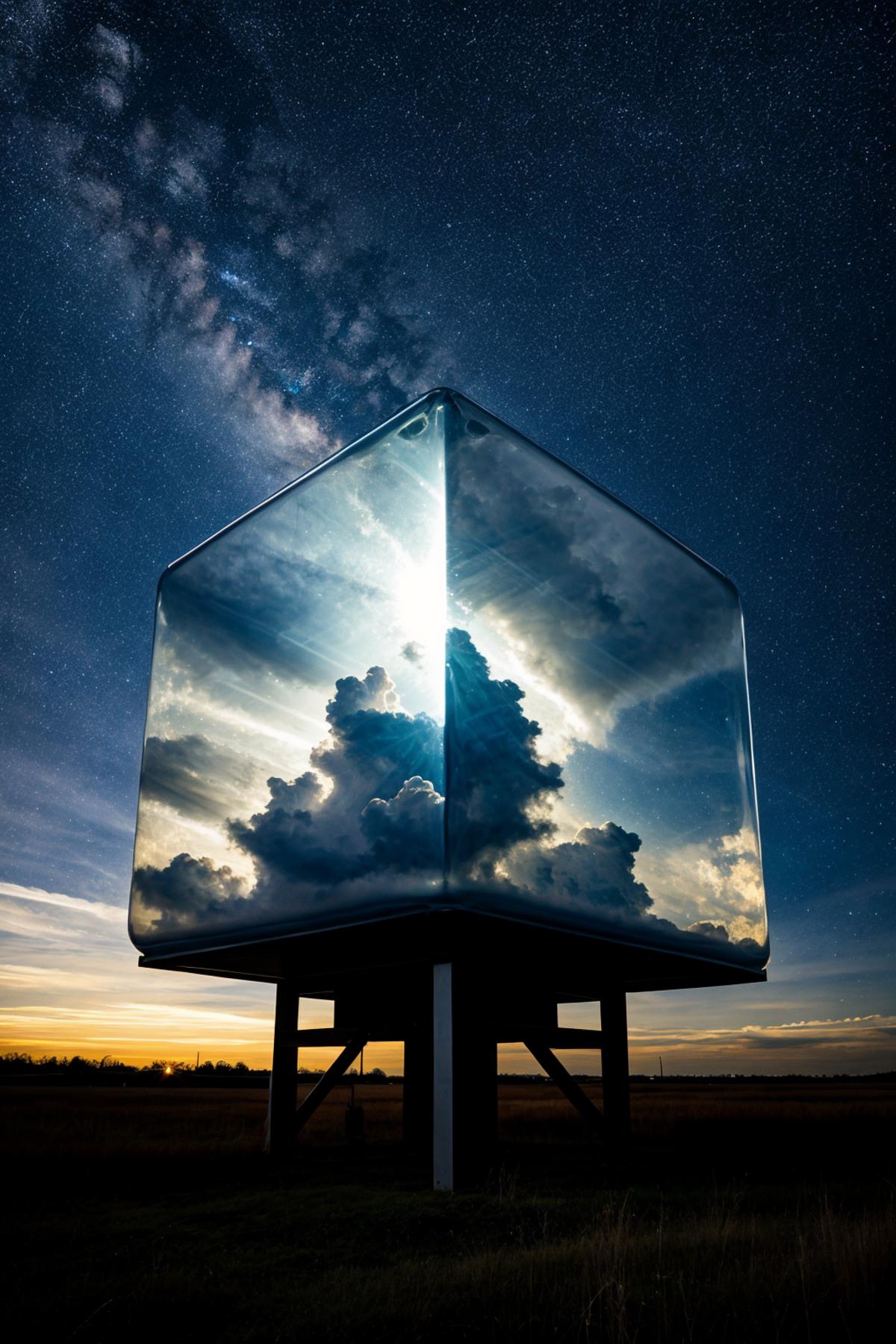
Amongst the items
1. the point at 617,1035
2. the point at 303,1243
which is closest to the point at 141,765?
the point at 303,1243

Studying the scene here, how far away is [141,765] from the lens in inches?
412

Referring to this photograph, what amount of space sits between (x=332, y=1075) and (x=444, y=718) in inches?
271

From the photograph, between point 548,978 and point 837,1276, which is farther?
point 548,978

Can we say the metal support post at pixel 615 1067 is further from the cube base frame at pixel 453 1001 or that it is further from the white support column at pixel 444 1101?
the white support column at pixel 444 1101

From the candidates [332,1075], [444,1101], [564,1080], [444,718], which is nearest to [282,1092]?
[332,1075]

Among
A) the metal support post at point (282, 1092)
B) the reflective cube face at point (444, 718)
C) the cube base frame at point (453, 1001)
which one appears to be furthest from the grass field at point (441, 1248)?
the reflective cube face at point (444, 718)

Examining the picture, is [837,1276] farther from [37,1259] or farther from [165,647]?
[165,647]

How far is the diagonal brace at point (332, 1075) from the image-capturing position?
11.5m

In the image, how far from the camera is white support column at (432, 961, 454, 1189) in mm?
8000

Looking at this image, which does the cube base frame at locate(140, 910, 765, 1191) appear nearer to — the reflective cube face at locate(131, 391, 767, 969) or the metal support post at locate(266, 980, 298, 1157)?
the metal support post at locate(266, 980, 298, 1157)

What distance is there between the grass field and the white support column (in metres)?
0.34

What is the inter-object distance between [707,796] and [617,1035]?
440cm

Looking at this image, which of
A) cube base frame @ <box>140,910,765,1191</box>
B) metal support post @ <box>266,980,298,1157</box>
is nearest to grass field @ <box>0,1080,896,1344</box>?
metal support post @ <box>266,980,298,1157</box>

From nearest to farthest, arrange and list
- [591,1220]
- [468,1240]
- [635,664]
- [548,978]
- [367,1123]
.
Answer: [468,1240], [591,1220], [635,664], [548,978], [367,1123]
